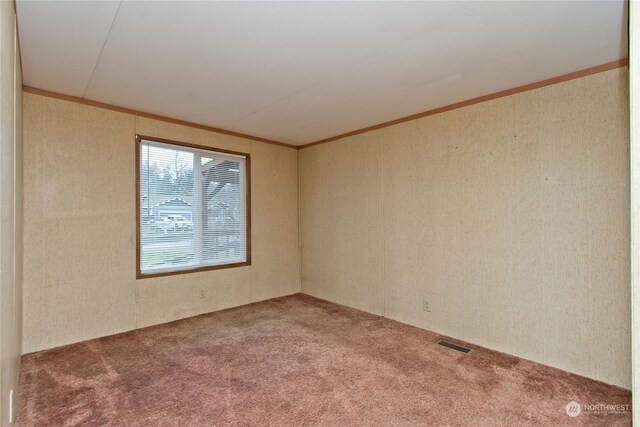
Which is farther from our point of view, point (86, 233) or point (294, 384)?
point (86, 233)

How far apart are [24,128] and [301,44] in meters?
2.75

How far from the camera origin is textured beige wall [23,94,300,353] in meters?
3.08

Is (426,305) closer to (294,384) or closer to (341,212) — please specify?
(341,212)

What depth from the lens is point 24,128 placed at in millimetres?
3006

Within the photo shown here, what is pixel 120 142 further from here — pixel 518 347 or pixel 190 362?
pixel 518 347

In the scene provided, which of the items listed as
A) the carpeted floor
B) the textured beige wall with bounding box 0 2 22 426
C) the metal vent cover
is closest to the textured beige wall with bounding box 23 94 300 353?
the carpeted floor

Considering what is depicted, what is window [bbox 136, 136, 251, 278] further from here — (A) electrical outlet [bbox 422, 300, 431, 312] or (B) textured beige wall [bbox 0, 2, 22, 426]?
(A) electrical outlet [bbox 422, 300, 431, 312]

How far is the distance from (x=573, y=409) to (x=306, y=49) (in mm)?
3100

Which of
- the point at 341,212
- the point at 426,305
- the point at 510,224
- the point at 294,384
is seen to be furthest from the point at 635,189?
the point at 341,212

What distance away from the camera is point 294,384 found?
2.51 m

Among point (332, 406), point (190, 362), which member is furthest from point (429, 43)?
point (190, 362)

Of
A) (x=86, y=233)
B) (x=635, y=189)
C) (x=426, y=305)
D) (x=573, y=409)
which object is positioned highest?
(x=635, y=189)

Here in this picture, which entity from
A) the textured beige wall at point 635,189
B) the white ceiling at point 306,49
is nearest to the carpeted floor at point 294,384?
the textured beige wall at point 635,189

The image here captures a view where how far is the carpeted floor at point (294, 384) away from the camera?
6.91ft
